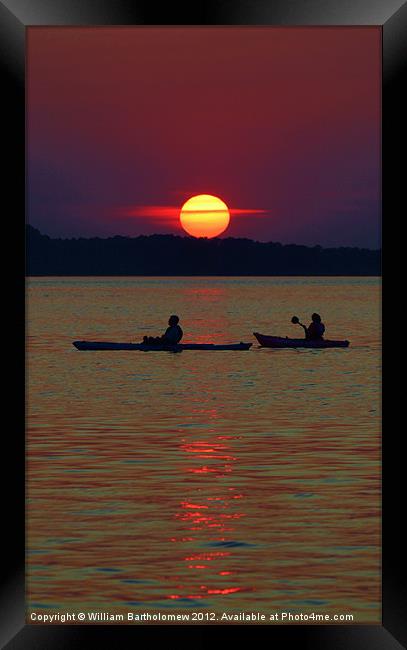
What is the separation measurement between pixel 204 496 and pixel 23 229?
6876 mm

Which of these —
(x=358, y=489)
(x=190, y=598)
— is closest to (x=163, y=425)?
(x=358, y=489)

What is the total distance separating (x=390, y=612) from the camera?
6098mm

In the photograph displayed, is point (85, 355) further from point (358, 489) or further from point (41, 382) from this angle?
point (358, 489)

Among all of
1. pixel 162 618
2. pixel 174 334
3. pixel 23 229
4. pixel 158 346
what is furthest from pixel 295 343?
pixel 23 229

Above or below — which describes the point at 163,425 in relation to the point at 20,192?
below

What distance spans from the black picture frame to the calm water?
1332mm

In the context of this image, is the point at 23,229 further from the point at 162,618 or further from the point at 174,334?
the point at 174,334

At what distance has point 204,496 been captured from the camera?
12641mm

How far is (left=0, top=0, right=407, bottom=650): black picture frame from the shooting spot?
6.00 m

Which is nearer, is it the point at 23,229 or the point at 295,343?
the point at 23,229

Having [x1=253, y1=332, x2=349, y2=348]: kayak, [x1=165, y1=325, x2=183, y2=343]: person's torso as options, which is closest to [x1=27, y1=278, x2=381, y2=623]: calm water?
[x1=165, y1=325, x2=183, y2=343]: person's torso

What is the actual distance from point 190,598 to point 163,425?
523 inches

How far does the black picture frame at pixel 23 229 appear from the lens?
236 inches

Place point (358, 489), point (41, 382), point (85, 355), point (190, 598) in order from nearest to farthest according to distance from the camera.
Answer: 1. point (190, 598)
2. point (358, 489)
3. point (41, 382)
4. point (85, 355)
